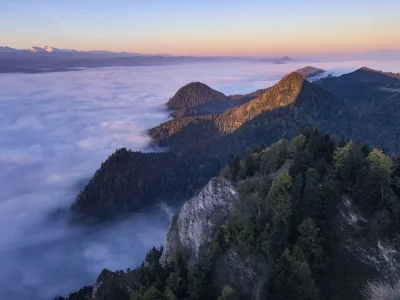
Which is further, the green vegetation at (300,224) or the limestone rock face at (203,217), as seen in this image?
the limestone rock face at (203,217)

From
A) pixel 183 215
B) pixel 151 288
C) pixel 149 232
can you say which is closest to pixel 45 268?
pixel 149 232

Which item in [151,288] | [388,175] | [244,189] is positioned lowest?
[151,288]

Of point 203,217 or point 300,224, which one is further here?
point 203,217

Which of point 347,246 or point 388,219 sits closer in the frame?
point 388,219

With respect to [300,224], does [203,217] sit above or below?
below

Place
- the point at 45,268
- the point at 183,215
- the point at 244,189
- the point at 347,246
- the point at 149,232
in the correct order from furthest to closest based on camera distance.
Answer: the point at 149,232 < the point at 45,268 < the point at 183,215 < the point at 244,189 < the point at 347,246

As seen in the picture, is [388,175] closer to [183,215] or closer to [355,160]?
[355,160]

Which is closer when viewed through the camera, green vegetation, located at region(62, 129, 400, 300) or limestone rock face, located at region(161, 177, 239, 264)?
green vegetation, located at region(62, 129, 400, 300)

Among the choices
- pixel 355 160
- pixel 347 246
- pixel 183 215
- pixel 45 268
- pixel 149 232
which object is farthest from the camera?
pixel 149 232
